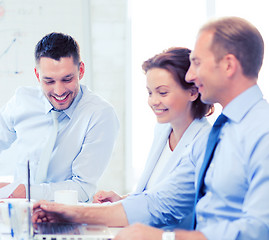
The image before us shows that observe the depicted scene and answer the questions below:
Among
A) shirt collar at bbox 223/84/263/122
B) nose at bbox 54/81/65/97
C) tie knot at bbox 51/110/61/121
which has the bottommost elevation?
tie knot at bbox 51/110/61/121

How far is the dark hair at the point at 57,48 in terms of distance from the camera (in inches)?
91.9

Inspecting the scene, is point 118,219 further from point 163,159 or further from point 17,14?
point 17,14

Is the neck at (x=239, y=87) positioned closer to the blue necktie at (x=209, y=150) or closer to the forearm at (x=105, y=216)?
the blue necktie at (x=209, y=150)

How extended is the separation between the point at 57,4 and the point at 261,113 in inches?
106

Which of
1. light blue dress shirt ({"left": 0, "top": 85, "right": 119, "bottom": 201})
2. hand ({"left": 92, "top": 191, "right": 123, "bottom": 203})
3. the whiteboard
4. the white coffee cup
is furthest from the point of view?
the whiteboard

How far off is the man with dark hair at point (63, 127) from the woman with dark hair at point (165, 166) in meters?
0.30

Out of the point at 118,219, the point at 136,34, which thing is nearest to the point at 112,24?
the point at 136,34

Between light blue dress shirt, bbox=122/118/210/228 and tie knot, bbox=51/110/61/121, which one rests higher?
tie knot, bbox=51/110/61/121

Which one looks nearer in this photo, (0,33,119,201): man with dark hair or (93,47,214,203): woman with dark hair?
(93,47,214,203): woman with dark hair

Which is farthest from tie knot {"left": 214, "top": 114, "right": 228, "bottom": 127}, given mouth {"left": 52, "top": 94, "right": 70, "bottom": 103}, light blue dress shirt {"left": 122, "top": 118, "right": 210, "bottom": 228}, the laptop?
mouth {"left": 52, "top": 94, "right": 70, "bottom": 103}

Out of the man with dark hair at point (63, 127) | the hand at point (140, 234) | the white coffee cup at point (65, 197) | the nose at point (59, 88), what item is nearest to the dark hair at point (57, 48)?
the man with dark hair at point (63, 127)

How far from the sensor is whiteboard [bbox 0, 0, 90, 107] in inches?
144

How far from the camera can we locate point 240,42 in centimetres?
136

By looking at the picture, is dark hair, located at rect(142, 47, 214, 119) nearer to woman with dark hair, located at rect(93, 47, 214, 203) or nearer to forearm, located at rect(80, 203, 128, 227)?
woman with dark hair, located at rect(93, 47, 214, 203)
